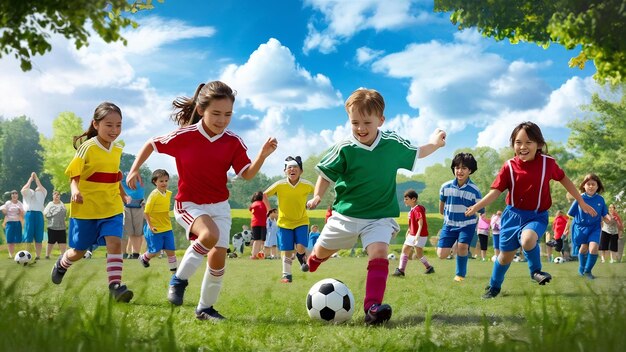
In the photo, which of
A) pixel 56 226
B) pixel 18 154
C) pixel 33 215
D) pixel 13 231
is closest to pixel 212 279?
pixel 33 215

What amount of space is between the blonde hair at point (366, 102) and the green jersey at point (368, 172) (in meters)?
0.34

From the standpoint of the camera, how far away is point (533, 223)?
26.2 feet

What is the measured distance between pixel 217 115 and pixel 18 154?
62.0m

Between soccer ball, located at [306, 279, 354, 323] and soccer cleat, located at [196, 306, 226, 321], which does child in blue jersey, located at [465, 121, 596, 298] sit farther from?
soccer cleat, located at [196, 306, 226, 321]

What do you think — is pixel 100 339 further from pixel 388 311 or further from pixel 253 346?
pixel 388 311

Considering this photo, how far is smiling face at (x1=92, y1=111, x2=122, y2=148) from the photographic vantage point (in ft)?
25.8

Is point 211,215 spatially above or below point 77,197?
below

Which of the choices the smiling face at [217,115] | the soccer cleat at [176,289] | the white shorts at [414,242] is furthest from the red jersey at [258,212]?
the smiling face at [217,115]

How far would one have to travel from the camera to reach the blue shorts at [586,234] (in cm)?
1252

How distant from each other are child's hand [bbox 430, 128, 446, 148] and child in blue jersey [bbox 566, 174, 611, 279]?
649 centimetres

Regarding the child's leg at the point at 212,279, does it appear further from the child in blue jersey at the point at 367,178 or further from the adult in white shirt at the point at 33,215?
the adult in white shirt at the point at 33,215

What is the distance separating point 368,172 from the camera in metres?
6.52

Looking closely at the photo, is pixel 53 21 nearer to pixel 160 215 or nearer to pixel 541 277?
pixel 541 277

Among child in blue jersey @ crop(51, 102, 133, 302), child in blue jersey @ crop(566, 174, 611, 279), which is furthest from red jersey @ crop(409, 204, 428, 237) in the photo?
child in blue jersey @ crop(51, 102, 133, 302)
